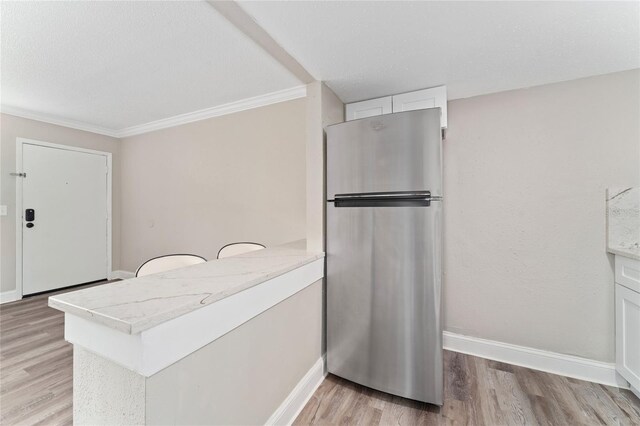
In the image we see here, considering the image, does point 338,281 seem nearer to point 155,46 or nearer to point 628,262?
point 628,262

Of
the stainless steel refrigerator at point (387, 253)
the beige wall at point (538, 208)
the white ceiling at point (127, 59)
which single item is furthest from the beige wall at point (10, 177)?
the beige wall at point (538, 208)

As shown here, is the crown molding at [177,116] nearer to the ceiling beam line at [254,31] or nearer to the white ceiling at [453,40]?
the ceiling beam line at [254,31]

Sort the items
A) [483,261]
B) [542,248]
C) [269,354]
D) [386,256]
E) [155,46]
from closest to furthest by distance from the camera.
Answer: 1. [269,354]
2. [386,256]
3. [155,46]
4. [542,248]
5. [483,261]

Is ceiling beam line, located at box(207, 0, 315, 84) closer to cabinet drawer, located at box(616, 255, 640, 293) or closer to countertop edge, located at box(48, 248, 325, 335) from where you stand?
countertop edge, located at box(48, 248, 325, 335)

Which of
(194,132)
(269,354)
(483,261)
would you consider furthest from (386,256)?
(194,132)

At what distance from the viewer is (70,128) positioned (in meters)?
3.58

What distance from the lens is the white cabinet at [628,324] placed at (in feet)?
5.01

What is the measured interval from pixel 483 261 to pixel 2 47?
4.03 m

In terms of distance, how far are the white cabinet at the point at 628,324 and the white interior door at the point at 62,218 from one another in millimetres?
5771

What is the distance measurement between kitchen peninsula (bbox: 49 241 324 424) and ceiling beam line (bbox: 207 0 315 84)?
49.0 inches

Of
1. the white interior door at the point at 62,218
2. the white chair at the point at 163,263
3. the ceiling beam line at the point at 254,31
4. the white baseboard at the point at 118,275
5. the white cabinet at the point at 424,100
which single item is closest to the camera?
Result: the ceiling beam line at the point at 254,31

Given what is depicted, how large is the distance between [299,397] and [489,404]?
1.18 metres

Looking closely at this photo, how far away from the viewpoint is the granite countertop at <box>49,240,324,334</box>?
0.71 meters

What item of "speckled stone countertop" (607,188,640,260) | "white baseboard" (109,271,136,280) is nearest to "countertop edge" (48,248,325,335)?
"speckled stone countertop" (607,188,640,260)
